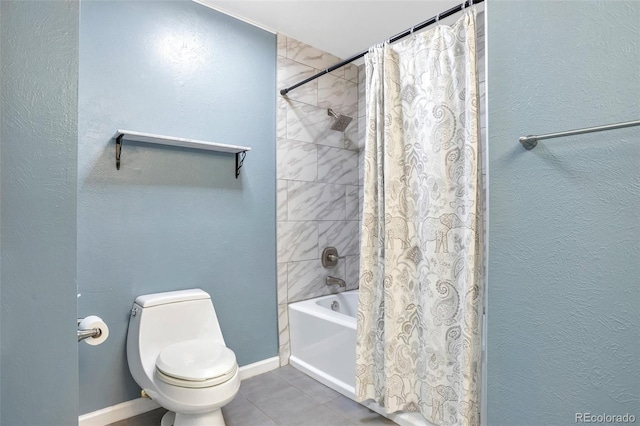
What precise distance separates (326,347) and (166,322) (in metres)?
1.03

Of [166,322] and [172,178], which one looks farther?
[172,178]

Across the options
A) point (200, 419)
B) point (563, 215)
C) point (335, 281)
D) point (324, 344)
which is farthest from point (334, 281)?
point (563, 215)

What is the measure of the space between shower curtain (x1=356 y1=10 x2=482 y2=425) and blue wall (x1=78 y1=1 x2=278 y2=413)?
90 cm

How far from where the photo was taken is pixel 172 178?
85.4 inches

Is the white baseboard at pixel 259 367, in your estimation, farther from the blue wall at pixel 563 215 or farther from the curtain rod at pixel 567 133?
the curtain rod at pixel 567 133

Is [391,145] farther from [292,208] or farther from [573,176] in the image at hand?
[292,208]

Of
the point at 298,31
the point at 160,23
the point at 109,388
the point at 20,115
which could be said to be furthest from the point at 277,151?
the point at 20,115

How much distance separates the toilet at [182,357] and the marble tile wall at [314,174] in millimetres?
708

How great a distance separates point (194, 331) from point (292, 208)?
3.65 ft

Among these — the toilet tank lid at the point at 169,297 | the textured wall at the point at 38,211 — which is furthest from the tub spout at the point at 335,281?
the textured wall at the point at 38,211

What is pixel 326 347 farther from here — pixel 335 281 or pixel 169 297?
pixel 169 297

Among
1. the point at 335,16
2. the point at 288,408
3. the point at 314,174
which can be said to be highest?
the point at 335,16
